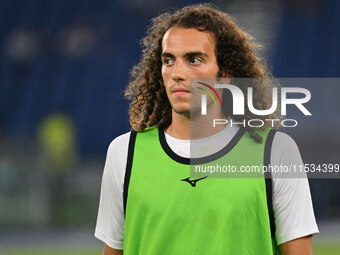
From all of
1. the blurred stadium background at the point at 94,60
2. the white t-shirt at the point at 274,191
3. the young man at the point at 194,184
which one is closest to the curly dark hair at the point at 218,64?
the young man at the point at 194,184

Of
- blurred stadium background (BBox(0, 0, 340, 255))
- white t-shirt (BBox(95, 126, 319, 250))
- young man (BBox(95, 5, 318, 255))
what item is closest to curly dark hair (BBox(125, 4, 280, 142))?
young man (BBox(95, 5, 318, 255))

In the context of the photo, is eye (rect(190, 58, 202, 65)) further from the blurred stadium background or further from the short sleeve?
the blurred stadium background

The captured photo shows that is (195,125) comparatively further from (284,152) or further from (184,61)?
(284,152)

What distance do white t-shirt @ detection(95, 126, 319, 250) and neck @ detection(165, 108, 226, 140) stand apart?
20 mm

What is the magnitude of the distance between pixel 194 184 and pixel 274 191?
298 millimetres

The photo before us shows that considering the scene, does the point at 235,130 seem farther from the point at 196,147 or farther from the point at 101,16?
the point at 101,16

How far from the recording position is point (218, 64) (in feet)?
8.39

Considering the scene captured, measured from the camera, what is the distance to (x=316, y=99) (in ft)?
47.9

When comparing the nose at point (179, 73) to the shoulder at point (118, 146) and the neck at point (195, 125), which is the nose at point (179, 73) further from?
the shoulder at point (118, 146)

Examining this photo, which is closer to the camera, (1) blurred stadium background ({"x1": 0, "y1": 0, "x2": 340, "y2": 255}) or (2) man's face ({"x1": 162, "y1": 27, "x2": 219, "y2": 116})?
(2) man's face ({"x1": 162, "y1": 27, "x2": 219, "y2": 116})

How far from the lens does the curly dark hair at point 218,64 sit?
2561 millimetres

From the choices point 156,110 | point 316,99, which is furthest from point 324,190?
point 156,110

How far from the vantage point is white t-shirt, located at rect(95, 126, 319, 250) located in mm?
2307

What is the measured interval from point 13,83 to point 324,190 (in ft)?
25.1
